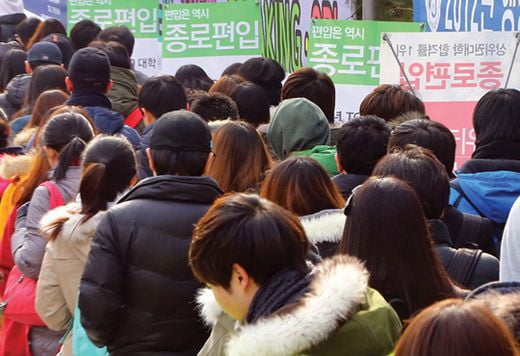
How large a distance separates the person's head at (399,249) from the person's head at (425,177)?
0.62m

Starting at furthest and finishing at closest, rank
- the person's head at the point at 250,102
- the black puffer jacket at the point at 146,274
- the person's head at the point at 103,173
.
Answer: the person's head at the point at 250,102 < the person's head at the point at 103,173 < the black puffer jacket at the point at 146,274

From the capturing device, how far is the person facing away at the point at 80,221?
4.28 metres

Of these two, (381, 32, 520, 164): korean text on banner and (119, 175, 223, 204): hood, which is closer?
(119, 175, 223, 204): hood

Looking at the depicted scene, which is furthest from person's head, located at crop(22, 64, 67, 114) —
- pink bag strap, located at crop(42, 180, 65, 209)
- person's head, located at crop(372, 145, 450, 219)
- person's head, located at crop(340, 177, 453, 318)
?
person's head, located at crop(340, 177, 453, 318)

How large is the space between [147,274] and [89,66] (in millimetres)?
3074

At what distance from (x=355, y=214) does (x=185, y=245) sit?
820 millimetres

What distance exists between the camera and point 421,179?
3.81 m

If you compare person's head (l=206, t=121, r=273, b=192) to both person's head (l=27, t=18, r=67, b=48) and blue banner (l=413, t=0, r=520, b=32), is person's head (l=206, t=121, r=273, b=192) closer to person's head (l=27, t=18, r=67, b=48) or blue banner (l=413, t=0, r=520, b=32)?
blue banner (l=413, t=0, r=520, b=32)

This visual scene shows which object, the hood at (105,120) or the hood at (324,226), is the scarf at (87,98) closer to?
the hood at (105,120)

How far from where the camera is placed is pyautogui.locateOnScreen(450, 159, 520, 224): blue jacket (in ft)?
15.4

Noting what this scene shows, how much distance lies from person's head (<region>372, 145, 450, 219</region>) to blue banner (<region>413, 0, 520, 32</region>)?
3.35m

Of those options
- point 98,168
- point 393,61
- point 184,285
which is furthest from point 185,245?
point 393,61

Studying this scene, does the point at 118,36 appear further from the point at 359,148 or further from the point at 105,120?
the point at 359,148

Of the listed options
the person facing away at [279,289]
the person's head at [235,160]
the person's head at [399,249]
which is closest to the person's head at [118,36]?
the person's head at [235,160]
